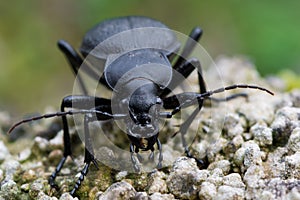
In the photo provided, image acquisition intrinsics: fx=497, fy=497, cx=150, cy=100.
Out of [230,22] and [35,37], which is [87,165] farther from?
[230,22]

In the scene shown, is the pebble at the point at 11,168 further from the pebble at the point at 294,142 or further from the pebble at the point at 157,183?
the pebble at the point at 294,142

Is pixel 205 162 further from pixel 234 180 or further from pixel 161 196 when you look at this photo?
pixel 161 196

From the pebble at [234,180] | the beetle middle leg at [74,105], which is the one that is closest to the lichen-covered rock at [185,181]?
the pebble at [234,180]

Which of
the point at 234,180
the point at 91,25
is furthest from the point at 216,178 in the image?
the point at 91,25

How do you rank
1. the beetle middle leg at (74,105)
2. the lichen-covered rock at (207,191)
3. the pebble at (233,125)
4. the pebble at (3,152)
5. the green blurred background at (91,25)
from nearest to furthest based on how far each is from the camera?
1. the lichen-covered rock at (207,191)
2. the pebble at (233,125)
3. the beetle middle leg at (74,105)
4. the pebble at (3,152)
5. the green blurred background at (91,25)

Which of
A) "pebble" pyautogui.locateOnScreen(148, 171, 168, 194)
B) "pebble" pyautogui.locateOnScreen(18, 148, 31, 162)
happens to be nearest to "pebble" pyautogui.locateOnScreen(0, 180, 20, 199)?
"pebble" pyautogui.locateOnScreen(18, 148, 31, 162)

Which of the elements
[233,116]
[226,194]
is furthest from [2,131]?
[226,194]
